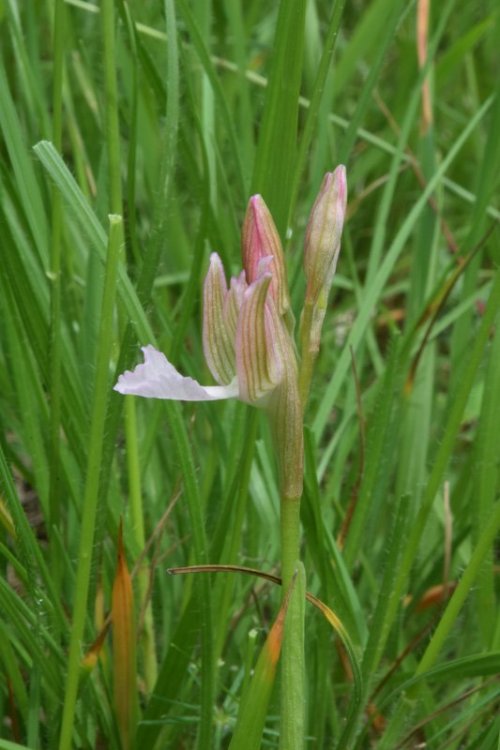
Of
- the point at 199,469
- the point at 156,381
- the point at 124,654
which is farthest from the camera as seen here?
the point at 199,469

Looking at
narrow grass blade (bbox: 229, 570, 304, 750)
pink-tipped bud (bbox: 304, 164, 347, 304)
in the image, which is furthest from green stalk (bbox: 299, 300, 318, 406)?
narrow grass blade (bbox: 229, 570, 304, 750)

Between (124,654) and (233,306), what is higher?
(233,306)

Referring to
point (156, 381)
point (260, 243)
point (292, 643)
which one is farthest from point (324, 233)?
point (292, 643)

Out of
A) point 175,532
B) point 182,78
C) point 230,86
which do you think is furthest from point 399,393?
point 230,86

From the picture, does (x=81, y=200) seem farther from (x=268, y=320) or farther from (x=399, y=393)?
(x=399, y=393)

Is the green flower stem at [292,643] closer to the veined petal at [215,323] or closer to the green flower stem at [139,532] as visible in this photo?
the veined petal at [215,323]

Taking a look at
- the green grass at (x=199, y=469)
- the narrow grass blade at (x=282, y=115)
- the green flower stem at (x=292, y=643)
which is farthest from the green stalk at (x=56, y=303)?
the green flower stem at (x=292, y=643)

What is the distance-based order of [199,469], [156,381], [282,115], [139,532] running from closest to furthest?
1. [156,381]
2. [282,115]
3. [139,532]
4. [199,469]

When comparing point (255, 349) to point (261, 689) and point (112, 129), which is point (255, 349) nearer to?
point (261, 689)
